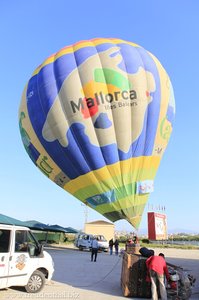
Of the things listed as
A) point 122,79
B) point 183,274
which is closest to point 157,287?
point 183,274

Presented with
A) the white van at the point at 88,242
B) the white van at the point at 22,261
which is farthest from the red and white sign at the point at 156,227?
the white van at the point at 22,261

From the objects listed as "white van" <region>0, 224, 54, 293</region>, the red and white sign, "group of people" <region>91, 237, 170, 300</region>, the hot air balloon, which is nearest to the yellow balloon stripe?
the hot air balloon

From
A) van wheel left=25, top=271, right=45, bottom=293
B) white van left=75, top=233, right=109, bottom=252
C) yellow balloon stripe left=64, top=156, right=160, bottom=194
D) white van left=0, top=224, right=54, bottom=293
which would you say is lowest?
van wheel left=25, top=271, right=45, bottom=293

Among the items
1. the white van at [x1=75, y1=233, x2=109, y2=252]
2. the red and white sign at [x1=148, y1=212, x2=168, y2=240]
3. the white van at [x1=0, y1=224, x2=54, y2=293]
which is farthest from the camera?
the red and white sign at [x1=148, y1=212, x2=168, y2=240]

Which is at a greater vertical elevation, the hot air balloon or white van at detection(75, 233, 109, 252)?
the hot air balloon

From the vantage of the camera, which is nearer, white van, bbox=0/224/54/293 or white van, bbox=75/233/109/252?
white van, bbox=0/224/54/293

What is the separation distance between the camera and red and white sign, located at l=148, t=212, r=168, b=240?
5325cm

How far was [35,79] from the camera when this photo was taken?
2055 centimetres

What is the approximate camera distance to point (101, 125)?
18.4 m

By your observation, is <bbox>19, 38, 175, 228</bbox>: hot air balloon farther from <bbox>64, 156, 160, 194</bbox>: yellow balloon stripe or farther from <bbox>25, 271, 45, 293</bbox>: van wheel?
<bbox>25, 271, 45, 293</bbox>: van wheel

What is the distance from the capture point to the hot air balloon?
60.1 ft

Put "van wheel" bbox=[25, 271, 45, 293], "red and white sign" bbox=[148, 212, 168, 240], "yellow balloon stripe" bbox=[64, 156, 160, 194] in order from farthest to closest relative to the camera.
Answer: "red and white sign" bbox=[148, 212, 168, 240], "yellow balloon stripe" bbox=[64, 156, 160, 194], "van wheel" bbox=[25, 271, 45, 293]

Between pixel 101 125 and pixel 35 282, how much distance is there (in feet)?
28.9

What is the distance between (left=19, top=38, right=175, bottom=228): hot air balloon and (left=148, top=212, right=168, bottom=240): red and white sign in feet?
114
